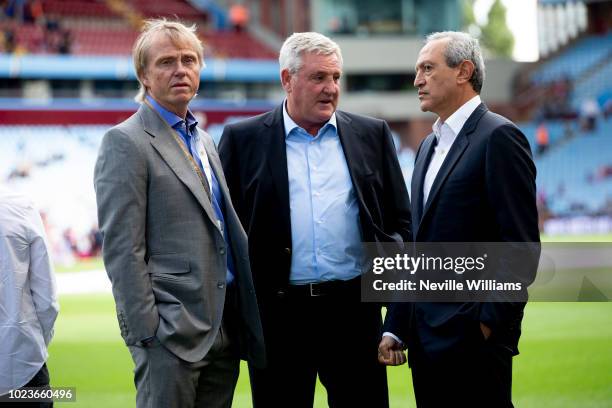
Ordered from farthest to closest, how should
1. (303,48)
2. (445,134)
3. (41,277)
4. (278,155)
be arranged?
(278,155), (303,48), (41,277), (445,134)

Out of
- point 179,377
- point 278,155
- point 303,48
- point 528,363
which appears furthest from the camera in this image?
point 528,363

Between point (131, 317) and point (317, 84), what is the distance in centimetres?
144

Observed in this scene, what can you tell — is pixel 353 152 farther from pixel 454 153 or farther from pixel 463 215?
pixel 463 215

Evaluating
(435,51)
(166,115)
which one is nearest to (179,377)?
(166,115)

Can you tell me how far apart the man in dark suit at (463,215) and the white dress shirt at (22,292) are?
5.16 feet

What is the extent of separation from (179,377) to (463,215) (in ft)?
4.35

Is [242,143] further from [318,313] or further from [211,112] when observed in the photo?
[211,112]

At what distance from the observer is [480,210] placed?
3688 millimetres

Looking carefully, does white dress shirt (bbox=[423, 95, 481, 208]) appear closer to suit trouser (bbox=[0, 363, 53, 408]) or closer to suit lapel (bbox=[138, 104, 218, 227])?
suit lapel (bbox=[138, 104, 218, 227])

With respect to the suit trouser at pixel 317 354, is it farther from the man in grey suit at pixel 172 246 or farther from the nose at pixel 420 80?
the nose at pixel 420 80

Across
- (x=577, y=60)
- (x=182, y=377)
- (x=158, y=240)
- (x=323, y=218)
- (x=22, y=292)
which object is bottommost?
(x=577, y=60)

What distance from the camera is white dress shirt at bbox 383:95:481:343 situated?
3.86m

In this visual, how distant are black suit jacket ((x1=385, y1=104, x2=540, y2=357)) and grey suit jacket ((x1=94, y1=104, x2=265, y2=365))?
0.90 metres

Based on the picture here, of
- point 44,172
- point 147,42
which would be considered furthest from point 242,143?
point 44,172
